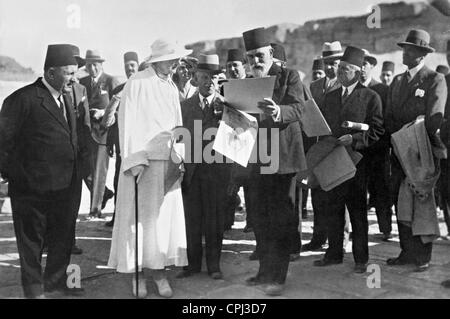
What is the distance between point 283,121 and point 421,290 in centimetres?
180

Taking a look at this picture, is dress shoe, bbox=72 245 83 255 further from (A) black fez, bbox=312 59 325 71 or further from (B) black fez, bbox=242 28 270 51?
(A) black fez, bbox=312 59 325 71

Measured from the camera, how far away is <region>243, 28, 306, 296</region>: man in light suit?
4125 mm

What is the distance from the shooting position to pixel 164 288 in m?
4.10

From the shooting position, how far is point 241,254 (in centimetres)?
541

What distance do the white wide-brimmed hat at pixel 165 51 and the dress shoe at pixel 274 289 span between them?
6.63 feet

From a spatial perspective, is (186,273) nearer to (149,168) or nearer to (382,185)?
(149,168)

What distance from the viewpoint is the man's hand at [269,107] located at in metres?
3.86

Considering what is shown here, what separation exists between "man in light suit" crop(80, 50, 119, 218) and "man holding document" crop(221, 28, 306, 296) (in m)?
3.21

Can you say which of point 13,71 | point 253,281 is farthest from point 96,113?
point 253,281

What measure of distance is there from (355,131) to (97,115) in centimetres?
354

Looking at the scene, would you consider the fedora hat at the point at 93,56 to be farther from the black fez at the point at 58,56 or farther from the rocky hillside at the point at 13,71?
the black fez at the point at 58,56
